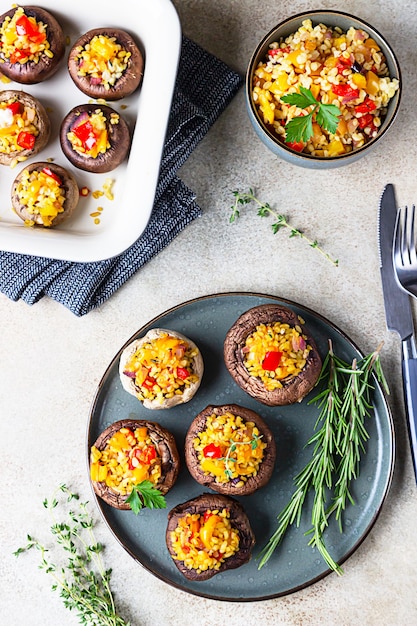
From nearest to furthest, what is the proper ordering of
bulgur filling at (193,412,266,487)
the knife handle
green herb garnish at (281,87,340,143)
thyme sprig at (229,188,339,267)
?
green herb garnish at (281,87,340,143), bulgur filling at (193,412,266,487), the knife handle, thyme sprig at (229,188,339,267)

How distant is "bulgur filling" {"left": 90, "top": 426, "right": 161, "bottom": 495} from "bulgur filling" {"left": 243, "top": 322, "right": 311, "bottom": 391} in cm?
42

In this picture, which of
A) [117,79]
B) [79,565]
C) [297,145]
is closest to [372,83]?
[297,145]

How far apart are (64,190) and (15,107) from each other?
1.02 ft

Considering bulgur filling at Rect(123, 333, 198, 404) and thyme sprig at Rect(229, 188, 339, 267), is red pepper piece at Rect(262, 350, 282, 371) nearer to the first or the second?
bulgur filling at Rect(123, 333, 198, 404)

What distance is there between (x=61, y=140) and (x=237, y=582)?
1621 mm

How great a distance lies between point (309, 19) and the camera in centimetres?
216

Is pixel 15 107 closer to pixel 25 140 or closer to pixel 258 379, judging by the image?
pixel 25 140

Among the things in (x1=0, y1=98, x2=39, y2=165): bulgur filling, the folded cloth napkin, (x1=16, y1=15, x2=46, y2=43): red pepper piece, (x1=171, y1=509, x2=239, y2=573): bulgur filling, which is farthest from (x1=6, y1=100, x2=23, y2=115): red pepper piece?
(x1=171, y1=509, x2=239, y2=573): bulgur filling

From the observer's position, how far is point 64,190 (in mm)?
2211

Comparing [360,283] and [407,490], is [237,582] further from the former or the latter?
[360,283]

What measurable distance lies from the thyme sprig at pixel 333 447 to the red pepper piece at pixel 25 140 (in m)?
1.20

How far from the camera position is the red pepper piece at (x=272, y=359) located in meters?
2.14

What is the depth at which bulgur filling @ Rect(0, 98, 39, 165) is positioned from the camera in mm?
2193

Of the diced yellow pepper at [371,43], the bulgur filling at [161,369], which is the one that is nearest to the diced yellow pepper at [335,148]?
the diced yellow pepper at [371,43]
